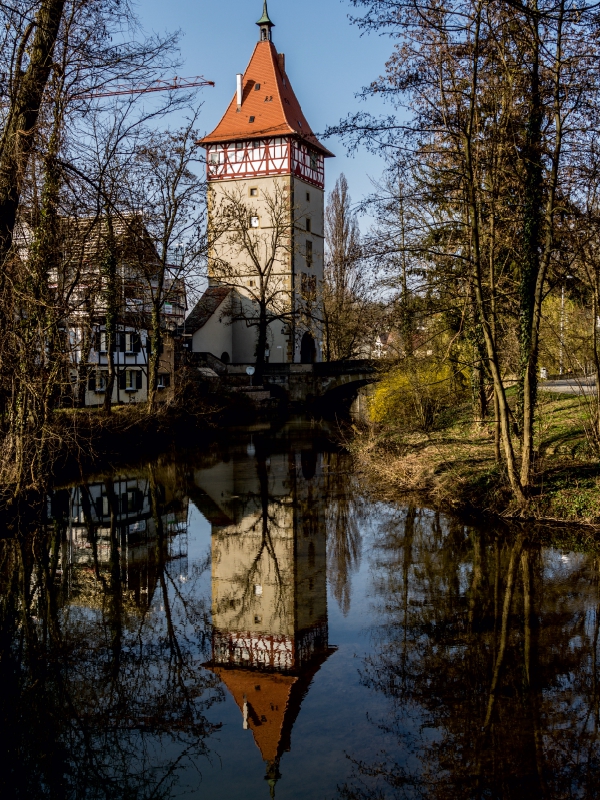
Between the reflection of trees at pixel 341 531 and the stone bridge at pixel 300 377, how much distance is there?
21349mm

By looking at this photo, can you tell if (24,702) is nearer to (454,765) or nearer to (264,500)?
(454,765)

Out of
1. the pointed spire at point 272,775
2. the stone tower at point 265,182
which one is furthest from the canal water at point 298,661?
the stone tower at point 265,182

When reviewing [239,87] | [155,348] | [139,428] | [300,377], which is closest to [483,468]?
[139,428]

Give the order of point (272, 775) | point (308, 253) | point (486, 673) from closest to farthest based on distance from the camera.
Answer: point (272, 775) → point (486, 673) → point (308, 253)

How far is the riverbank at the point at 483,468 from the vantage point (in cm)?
1180

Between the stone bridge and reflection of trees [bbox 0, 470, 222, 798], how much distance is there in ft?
99.6

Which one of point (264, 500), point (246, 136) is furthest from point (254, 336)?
point (264, 500)

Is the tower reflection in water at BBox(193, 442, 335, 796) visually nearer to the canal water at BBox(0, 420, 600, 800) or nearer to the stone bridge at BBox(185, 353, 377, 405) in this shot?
the canal water at BBox(0, 420, 600, 800)

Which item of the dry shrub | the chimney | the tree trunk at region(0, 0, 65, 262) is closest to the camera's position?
the tree trunk at region(0, 0, 65, 262)

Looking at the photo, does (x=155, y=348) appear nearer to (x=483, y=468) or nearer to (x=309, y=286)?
(x=483, y=468)

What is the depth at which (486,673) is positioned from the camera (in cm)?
666

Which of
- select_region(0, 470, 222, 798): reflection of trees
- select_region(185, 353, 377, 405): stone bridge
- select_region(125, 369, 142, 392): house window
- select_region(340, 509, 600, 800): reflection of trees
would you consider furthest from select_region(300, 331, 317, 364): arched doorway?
select_region(0, 470, 222, 798): reflection of trees

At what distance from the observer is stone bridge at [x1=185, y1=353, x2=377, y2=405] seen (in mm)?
40219

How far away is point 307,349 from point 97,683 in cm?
4824
